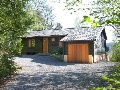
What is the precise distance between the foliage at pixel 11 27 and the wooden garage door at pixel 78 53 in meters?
14.4

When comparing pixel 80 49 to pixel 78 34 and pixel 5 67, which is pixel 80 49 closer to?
pixel 78 34

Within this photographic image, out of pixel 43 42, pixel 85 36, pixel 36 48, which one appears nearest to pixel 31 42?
pixel 36 48

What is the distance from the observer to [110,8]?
16047 mm

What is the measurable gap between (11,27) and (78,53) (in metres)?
17.5

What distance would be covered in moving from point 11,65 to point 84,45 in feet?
50.0

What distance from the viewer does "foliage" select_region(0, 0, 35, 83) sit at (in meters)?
14.0

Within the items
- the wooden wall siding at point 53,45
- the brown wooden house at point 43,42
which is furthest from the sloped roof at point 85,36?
the wooden wall siding at point 53,45

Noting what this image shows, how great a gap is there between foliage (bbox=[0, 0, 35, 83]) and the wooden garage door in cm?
1443

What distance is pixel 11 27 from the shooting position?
1441 centimetres

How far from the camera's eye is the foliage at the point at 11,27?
46.1 feet

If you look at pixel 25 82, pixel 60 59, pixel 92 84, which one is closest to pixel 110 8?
pixel 92 84

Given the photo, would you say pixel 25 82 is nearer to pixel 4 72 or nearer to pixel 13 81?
pixel 13 81

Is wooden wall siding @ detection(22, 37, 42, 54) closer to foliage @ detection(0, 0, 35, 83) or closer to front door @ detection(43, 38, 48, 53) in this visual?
front door @ detection(43, 38, 48, 53)

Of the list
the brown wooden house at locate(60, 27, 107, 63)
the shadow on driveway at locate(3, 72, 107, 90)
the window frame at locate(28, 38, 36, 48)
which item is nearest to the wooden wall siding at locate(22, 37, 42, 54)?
the window frame at locate(28, 38, 36, 48)
